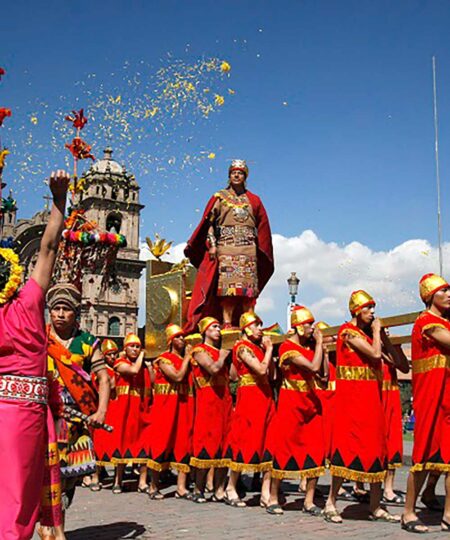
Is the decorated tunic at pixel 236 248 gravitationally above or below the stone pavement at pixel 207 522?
above

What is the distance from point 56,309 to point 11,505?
1615mm

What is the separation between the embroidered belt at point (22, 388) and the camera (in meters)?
3.78

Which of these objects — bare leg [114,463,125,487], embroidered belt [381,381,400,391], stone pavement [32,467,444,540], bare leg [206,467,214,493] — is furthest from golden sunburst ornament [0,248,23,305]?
bare leg [114,463,125,487]

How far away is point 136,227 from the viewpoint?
57.7 metres

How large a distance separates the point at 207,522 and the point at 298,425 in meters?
1.29

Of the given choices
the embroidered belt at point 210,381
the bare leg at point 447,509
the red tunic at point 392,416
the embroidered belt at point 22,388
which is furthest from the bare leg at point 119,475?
the embroidered belt at point 22,388

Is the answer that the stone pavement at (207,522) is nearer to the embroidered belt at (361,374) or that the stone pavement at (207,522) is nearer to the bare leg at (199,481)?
the bare leg at (199,481)

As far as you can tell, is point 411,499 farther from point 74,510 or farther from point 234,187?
point 234,187

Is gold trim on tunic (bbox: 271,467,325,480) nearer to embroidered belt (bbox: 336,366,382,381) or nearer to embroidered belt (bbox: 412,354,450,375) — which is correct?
embroidered belt (bbox: 336,366,382,381)

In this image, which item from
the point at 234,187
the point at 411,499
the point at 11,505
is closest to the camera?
the point at 11,505

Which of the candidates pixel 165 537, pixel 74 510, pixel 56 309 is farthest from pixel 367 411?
pixel 74 510

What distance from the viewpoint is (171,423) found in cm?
855

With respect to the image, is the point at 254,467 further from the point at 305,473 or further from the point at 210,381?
the point at 210,381

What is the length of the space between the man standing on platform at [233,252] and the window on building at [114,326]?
150ft
